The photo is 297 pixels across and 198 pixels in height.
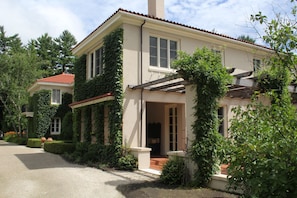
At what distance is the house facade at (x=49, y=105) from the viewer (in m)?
26.4

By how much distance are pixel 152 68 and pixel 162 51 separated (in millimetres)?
1127

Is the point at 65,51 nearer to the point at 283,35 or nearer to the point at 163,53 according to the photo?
the point at 163,53

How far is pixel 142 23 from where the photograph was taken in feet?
42.6

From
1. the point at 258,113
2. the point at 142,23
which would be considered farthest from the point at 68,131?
the point at 258,113

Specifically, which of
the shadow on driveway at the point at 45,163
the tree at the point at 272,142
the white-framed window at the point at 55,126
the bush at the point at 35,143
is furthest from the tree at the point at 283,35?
the white-framed window at the point at 55,126

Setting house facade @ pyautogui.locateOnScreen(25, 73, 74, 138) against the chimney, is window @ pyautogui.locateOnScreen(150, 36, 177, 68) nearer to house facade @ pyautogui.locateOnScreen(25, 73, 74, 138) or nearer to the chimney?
the chimney

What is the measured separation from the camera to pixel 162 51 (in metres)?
13.8

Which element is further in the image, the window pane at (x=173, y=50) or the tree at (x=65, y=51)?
the tree at (x=65, y=51)

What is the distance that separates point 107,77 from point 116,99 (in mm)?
1615

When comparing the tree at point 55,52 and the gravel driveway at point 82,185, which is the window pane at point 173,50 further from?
the tree at point 55,52

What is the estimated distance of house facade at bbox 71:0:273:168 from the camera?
41.3ft

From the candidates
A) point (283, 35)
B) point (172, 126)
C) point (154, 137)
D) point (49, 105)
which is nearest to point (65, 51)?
point (49, 105)

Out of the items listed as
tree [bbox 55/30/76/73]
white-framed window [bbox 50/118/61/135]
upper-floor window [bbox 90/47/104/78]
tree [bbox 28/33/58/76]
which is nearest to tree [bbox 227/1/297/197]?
upper-floor window [bbox 90/47/104/78]

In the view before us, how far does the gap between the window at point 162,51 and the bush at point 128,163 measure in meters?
4.65
